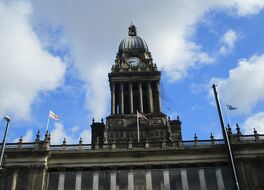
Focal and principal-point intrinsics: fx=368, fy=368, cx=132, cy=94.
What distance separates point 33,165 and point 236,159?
2610cm

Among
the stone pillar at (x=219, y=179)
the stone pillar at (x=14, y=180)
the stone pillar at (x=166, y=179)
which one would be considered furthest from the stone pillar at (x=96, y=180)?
the stone pillar at (x=219, y=179)

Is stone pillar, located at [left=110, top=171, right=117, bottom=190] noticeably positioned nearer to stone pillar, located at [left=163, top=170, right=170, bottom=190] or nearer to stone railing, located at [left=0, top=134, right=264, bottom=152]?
stone railing, located at [left=0, top=134, right=264, bottom=152]

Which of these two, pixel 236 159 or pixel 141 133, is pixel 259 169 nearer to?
pixel 236 159

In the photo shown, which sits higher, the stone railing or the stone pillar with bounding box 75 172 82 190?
the stone railing

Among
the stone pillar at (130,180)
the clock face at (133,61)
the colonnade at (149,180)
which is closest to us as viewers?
the colonnade at (149,180)

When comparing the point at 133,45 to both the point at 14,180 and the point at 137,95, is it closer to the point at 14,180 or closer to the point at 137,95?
the point at 137,95

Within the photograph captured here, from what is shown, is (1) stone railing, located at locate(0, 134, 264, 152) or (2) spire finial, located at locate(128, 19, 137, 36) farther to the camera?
(2) spire finial, located at locate(128, 19, 137, 36)

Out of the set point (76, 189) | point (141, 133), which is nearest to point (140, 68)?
point (141, 133)

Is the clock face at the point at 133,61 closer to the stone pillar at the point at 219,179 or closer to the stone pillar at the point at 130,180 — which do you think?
the stone pillar at the point at 130,180

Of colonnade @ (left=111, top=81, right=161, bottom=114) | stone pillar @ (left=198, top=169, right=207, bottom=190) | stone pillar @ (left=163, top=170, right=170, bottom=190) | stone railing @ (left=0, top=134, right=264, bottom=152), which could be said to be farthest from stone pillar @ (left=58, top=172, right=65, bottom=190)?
colonnade @ (left=111, top=81, right=161, bottom=114)

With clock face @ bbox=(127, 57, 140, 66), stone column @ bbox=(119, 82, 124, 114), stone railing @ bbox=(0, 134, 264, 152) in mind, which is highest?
clock face @ bbox=(127, 57, 140, 66)

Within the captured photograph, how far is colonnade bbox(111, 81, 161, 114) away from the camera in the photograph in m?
74.0

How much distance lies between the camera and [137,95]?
76.8 metres

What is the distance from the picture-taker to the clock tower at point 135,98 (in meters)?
67.6
